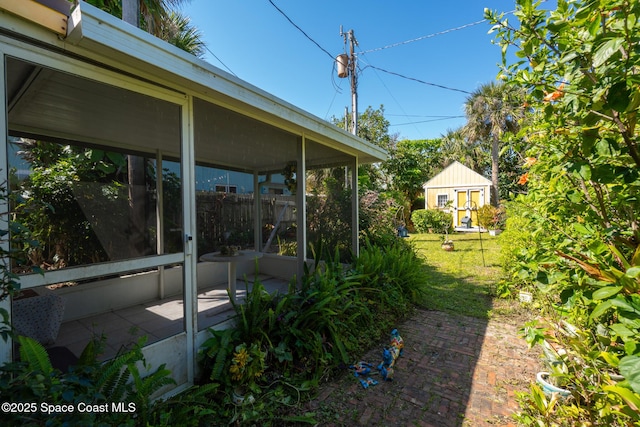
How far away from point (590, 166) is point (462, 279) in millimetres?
5552

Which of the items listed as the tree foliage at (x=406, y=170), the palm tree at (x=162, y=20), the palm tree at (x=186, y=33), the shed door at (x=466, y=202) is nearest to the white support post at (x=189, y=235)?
the palm tree at (x=162, y=20)

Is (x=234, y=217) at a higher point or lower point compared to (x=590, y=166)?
lower

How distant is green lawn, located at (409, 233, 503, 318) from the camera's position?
4711 mm

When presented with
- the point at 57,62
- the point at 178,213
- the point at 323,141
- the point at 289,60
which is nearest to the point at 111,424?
the point at 178,213

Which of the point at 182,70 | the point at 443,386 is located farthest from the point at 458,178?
the point at 182,70

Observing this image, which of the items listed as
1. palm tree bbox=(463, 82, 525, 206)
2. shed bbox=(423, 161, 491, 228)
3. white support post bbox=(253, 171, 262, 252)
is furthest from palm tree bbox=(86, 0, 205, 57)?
palm tree bbox=(463, 82, 525, 206)

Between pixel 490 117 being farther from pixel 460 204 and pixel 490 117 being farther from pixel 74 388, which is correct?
pixel 74 388

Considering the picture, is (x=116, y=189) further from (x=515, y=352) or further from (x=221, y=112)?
(x=515, y=352)

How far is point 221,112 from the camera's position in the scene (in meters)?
2.96

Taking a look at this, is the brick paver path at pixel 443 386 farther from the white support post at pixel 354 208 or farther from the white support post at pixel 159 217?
the white support post at pixel 159 217

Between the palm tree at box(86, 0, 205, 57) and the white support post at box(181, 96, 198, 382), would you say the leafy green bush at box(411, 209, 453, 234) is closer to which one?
the palm tree at box(86, 0, 205, 57)

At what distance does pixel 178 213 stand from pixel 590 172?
8.92ft

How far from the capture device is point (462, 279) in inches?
248

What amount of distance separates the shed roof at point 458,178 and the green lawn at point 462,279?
22.1 ft
